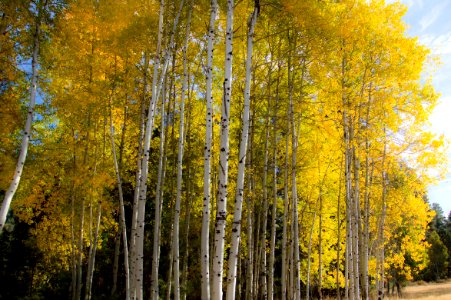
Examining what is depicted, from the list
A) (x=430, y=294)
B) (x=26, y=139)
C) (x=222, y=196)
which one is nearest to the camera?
(x=222, y=196)

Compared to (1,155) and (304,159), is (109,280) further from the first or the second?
(304,159)

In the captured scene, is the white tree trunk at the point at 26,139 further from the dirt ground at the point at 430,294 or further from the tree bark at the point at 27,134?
the dirt ground at the point at 430,294

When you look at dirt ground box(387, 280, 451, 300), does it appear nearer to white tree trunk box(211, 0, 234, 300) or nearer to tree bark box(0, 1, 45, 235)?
white tree trunk box(211, 0, 234, 300)

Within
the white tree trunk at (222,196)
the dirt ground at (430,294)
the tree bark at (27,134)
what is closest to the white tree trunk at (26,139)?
the tree bark at (27,134)

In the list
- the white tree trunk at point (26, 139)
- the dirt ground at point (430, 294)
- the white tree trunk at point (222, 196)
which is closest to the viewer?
the white tree trunk at point (222, 196)

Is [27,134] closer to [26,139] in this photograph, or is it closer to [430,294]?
[26,139]

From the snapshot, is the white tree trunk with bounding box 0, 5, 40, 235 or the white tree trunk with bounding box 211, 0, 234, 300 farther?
the white tree trunk with bounding box 0, 5, 40, 235

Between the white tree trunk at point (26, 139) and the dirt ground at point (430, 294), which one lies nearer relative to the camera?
the white tree trunk at point (26, 139)

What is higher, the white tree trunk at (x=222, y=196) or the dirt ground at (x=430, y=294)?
the white tree trunk at (x=222, y=196)

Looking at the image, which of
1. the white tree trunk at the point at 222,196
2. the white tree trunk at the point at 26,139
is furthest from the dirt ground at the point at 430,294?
the white tree trunk at the point at 26,139

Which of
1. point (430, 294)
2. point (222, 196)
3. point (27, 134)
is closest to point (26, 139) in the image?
point (27, 134)

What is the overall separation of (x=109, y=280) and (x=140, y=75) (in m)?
14.3

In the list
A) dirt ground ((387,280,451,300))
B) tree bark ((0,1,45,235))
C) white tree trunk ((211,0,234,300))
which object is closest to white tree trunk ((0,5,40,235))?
tree bark ((0,1,45,235))

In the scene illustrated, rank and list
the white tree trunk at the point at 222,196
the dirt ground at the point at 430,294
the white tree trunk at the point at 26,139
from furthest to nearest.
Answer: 1. the dirt ground at the point at 430,294
2. the white tree trunk at the point at 26,139
3. the white tree trunk at the point at 222,196
